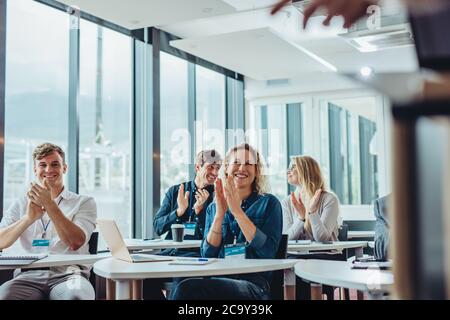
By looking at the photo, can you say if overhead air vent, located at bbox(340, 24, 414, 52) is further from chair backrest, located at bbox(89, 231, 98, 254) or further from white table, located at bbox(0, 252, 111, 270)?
white table, located at bbox(0, 252, 111, 270)

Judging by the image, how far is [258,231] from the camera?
2605mm

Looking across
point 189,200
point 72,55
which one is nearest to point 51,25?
point 72,55

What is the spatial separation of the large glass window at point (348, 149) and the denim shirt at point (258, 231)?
5273 mm

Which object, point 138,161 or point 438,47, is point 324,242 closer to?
point 138,161

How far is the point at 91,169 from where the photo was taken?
556cm

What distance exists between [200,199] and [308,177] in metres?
0.99

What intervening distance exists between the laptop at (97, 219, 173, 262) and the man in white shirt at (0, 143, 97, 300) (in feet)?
0.94

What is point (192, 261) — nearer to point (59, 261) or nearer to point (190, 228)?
point (59, 261)

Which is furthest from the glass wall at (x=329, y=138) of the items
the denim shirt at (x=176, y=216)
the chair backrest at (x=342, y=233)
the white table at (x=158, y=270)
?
the white table at (x=158, y=270)

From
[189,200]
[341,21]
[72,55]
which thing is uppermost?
[72,55]

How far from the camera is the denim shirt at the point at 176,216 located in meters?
4.19

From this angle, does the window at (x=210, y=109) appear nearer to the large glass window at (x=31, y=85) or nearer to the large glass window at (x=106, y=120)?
the large glass window at (x=106, y=120)

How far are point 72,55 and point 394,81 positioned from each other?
16.6 feet

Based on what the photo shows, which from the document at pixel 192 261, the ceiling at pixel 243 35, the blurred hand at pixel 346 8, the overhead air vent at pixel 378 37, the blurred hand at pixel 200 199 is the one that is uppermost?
the ceiling at pixel 243 35
